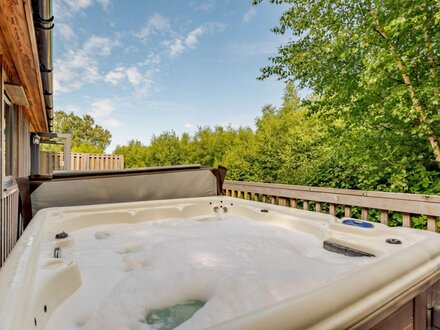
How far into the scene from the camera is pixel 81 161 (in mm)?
9258

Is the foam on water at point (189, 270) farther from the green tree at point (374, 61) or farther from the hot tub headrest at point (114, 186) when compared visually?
the green tree at point (374, 61)

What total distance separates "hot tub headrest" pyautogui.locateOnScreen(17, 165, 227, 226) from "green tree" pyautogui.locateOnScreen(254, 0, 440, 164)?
1.78 meters

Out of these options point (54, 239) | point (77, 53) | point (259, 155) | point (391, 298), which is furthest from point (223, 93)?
point (391, 298)

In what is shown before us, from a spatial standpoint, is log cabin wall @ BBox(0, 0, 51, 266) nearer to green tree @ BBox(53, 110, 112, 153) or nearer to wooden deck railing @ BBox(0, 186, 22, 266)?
wooden deck railing @ BBox(0, 186, 22, 266)

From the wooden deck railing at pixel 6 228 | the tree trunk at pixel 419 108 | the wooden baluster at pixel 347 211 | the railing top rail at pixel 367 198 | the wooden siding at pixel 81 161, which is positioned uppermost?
the tree trunk at pixel 419 108

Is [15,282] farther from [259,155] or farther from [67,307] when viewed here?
[259,155]

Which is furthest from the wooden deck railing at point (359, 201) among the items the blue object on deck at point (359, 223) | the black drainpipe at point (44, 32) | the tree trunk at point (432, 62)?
the black drainpipe at point (44, 32)

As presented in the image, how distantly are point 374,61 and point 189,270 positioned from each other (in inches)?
101

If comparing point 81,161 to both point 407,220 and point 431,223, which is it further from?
point 431,223

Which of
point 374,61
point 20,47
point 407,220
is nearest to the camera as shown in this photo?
point 407,220

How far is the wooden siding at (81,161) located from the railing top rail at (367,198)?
774 centimetres

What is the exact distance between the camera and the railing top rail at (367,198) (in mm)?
1656

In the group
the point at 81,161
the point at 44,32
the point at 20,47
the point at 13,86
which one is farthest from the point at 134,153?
the point at 44,32

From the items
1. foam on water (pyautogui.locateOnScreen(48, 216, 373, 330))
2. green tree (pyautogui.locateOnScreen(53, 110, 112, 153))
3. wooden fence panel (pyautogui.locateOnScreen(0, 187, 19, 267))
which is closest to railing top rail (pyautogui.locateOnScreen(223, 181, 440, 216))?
foam on water (pyautogui.locateOnScreen(48, 216, 373, 330))
